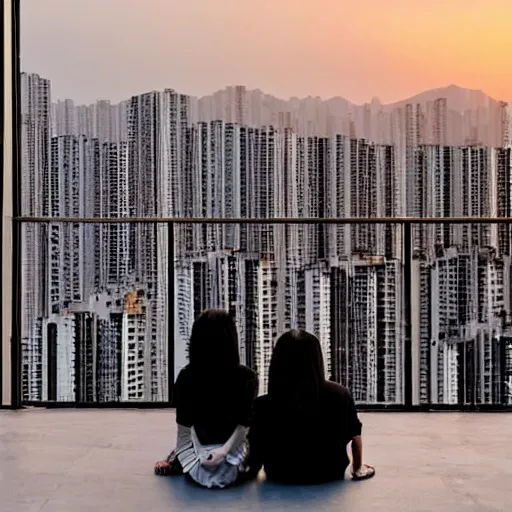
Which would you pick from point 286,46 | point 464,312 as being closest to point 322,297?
point 464,312

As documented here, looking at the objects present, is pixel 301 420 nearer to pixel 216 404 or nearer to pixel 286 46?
pixel 216 404

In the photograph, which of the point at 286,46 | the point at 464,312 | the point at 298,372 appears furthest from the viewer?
the point at 286,46

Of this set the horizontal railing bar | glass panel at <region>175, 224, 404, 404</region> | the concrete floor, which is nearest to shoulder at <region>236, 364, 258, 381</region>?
the concrete floor

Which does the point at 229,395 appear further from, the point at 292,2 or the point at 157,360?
the point at 292,2

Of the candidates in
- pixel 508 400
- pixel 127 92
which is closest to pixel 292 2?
pixel 127 92

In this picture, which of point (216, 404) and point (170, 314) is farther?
point (170, 314)

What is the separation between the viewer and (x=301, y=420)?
2910 mm

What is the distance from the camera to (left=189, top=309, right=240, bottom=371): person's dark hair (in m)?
2.95

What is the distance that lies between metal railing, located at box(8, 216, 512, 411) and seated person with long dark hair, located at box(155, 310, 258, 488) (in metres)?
1.51

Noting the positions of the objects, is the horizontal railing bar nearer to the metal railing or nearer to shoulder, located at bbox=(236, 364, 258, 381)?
the metal railing

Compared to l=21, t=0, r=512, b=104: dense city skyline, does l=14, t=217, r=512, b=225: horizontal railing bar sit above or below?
below

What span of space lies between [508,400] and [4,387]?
2410mm

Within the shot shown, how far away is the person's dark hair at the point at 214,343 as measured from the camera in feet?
9.68

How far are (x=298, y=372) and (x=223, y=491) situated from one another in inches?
17.3
